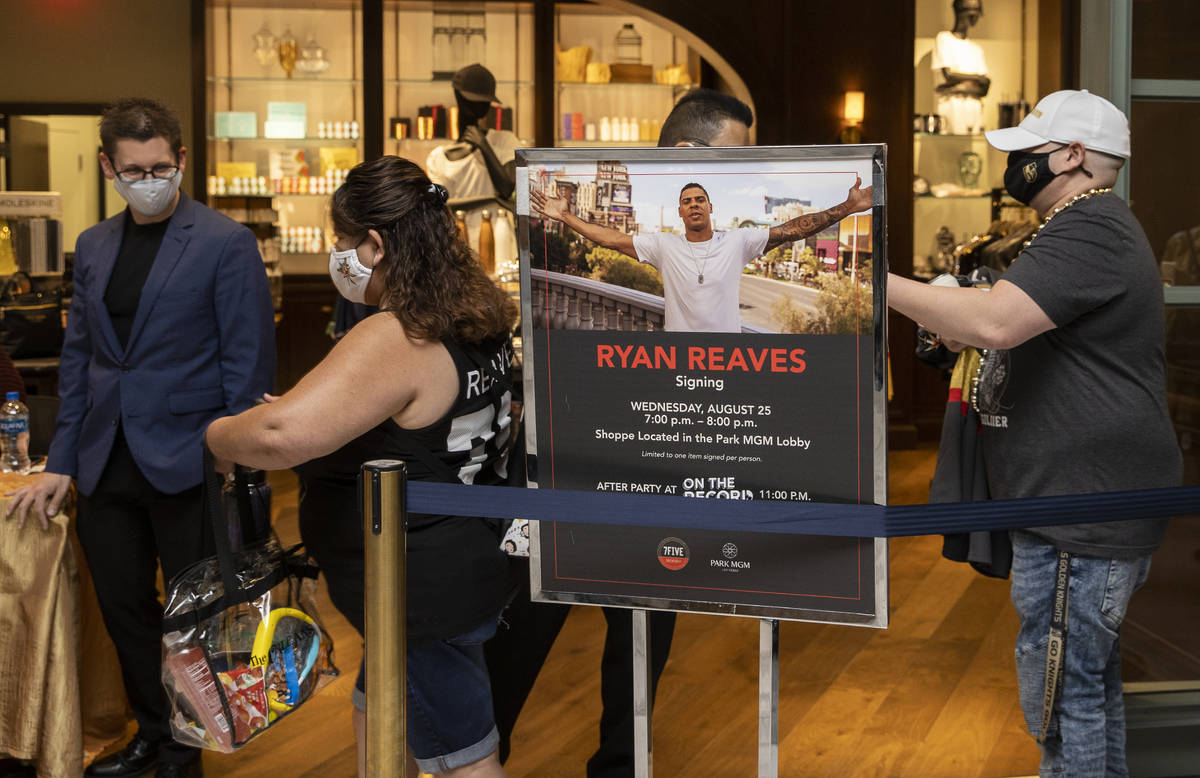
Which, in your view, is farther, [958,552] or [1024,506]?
[958,552]

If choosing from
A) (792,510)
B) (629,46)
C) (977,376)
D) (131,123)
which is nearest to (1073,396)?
(977,376)

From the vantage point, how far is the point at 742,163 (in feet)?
5.74

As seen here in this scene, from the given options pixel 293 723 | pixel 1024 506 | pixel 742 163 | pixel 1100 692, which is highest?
pixel 742 163

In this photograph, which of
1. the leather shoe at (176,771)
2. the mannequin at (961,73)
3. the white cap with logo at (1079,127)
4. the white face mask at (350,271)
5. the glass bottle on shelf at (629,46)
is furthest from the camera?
the glass bottle on shelf at (629,46)

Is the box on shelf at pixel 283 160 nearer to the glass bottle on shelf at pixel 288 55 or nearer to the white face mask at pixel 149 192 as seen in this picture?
the glass bottle on shelf at pixel 288 55

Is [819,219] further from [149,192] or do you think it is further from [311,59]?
[311,59]

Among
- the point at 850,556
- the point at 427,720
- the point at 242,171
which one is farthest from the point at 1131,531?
the point at 242,171

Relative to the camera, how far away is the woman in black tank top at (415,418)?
6.25 feet

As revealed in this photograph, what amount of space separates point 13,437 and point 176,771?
0.97m

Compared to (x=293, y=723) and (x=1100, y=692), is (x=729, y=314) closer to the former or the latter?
(x=1100, y=692)

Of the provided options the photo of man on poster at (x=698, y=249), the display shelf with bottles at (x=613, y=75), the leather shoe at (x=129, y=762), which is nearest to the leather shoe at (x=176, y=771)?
the leather shoe at (x=129, y=762)

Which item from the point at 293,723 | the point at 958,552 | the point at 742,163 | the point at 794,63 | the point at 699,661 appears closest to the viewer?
the point at 742,163

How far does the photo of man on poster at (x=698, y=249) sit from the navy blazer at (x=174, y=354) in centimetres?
128

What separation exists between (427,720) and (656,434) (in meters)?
0.65
